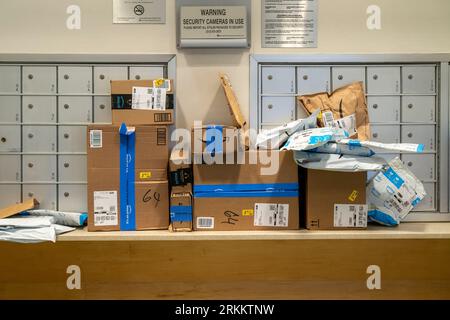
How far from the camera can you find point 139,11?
5.60ft

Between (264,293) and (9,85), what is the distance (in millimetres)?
1615

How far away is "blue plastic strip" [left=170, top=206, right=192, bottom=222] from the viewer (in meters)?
1.46

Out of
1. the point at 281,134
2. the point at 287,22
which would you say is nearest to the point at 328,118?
the point at 281,134

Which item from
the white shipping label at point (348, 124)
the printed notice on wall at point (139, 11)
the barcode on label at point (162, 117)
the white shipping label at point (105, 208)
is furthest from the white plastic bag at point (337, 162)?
the printed notice on wall at point (139, 11)

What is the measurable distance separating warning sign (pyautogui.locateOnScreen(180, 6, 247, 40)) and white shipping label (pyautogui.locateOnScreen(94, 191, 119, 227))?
2.85 ft

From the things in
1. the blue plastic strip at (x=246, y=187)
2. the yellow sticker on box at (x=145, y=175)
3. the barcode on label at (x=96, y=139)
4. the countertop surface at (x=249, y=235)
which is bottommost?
the countertop surface at (x=249, y=235)

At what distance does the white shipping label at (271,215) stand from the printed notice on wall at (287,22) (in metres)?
0.82

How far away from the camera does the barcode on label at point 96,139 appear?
147cm

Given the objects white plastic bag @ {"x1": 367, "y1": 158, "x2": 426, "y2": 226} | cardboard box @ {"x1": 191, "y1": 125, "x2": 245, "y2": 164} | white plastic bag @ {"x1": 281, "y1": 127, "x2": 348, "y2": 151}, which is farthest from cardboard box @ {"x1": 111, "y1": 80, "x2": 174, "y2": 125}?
white plastic bag @ {"x1": 367, "y1": 158, "x2": 426, "y2": 226}

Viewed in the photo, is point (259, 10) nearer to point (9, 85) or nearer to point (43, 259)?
point (9, 85)

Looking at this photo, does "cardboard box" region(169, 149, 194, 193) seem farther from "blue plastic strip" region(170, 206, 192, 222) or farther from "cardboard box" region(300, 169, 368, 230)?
"cardboard box" region(300, 169, 368, 230)

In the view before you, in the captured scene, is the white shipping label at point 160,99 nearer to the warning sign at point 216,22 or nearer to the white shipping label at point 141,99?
the white shipping label at point 141,99

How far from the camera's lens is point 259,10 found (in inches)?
67.6
